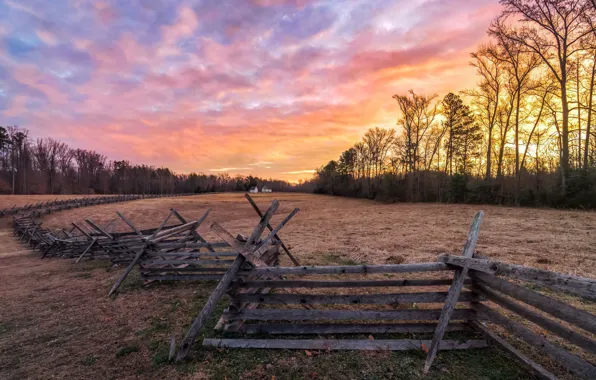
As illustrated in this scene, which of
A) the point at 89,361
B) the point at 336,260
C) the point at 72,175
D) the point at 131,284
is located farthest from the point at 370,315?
the point at 72,175

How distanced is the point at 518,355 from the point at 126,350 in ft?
19.1

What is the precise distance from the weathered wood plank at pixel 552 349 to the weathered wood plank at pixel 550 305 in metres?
0.62

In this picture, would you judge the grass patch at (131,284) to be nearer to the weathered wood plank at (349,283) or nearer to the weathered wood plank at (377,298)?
the weathered wood plank at (349,283)

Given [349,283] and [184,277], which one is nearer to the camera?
[349,283]

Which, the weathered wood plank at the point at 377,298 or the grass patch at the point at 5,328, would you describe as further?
the grass patch at the point at 5,328

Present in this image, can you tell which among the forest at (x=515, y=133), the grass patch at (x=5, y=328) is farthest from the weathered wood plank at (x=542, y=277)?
Answer: the forest at (x=515, y=133)

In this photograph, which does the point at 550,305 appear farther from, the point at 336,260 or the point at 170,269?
the point at 170,269

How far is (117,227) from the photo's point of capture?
24141 mm

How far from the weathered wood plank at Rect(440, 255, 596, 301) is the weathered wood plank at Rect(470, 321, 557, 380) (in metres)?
1.31

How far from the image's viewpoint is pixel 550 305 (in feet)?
9.55

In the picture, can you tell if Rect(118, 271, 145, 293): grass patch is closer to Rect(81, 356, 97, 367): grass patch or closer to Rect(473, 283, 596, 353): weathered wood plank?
Rect(81, 356, 97, 367): grass patch

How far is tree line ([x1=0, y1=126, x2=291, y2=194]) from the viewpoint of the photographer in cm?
6228

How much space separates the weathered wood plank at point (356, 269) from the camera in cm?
402

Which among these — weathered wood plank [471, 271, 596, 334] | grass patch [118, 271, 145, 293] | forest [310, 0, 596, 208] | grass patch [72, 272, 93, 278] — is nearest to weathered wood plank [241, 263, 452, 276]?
weathered wood plank [471, 271, 596, 334]
